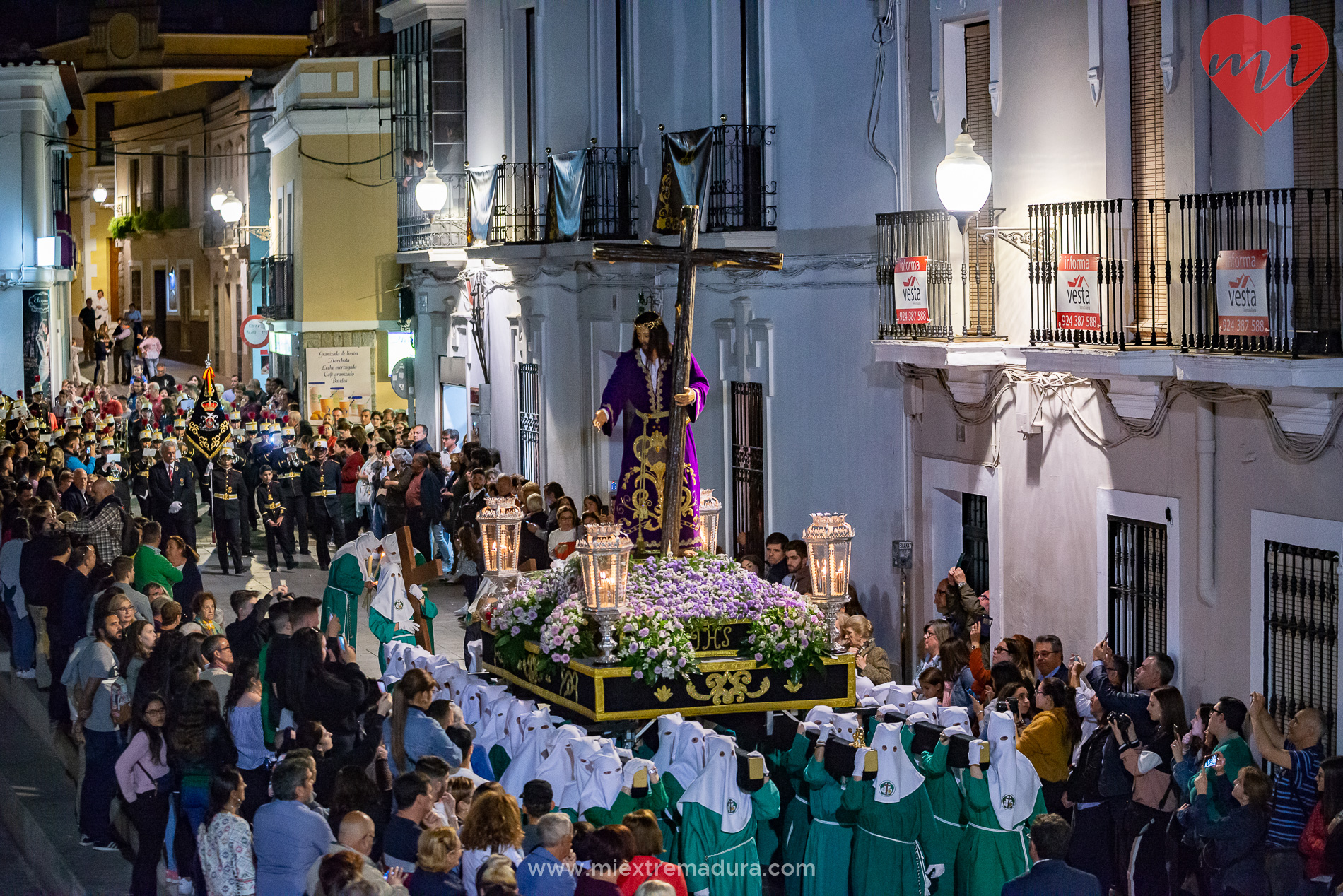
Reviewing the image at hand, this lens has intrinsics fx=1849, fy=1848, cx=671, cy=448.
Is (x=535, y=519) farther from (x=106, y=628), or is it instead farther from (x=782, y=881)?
(x=782, y=881)

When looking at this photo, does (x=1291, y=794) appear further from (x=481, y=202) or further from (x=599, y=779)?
(x=481, y=202)

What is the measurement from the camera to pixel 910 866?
995 cm

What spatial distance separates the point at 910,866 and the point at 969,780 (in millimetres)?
571

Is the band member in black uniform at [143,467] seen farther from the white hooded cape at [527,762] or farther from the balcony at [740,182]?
the white hooded cape at [527,762]

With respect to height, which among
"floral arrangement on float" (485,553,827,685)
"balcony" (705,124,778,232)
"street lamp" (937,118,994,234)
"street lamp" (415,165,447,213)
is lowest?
"floral arrangement on float" (485,553,827,685)

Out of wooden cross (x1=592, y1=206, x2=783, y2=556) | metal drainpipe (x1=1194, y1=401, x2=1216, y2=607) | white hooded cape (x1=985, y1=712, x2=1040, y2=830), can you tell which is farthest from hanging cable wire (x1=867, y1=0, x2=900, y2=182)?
white hooded cape (x1=985, y1=712, x2=1040, y2=830)

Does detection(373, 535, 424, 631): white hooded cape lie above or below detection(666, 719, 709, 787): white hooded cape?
above

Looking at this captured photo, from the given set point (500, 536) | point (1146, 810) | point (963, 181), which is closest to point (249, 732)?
point (500, 536)

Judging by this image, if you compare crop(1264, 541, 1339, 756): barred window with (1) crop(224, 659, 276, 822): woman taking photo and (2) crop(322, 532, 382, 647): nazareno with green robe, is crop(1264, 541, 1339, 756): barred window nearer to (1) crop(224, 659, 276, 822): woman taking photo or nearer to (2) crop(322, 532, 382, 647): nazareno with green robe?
(1) crop(224, 659, 276, 822): woman taking photo

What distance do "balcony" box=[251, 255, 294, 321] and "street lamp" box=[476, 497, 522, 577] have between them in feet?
72.8

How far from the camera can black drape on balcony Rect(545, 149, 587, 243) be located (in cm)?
2128

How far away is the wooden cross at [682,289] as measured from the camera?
11164mm

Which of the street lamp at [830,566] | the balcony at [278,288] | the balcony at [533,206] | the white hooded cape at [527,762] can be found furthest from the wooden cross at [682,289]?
the balcony at [278,288]

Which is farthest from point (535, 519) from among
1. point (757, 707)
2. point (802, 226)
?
point (757, 707)
